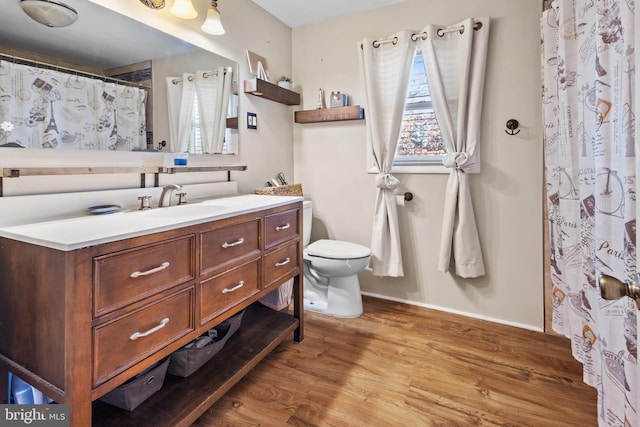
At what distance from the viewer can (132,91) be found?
1.66 meters

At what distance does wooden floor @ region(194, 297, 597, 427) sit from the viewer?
1.49 m

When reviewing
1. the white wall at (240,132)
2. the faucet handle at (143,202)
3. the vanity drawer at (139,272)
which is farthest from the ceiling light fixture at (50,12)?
the vanity drawer at (139,272)

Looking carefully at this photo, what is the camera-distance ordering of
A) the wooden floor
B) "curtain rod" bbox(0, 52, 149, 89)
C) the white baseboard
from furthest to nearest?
the white baseboard, the wooden floor, "curtain rod" bbox(0, 52, 149, 89)

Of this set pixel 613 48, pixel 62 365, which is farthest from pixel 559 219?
pixel 62 365

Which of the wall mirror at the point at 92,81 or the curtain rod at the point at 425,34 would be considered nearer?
the wall mirror at the point at 92,81

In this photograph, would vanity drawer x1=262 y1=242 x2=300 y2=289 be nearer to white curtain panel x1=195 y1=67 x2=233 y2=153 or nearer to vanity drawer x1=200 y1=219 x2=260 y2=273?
vanity drawer x1=200 y1=219 x2=260 y2=273

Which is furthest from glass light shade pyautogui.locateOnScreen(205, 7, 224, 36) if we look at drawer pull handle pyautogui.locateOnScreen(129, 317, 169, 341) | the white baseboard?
the white baseboard

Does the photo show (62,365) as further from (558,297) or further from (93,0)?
(558,297)

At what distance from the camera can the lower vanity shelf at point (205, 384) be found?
1.29 meters

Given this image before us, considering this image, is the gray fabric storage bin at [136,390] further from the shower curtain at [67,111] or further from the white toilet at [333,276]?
the white toilet at [333,276]

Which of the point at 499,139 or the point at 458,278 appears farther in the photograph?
the point at 458,278

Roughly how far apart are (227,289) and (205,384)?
1.44ft

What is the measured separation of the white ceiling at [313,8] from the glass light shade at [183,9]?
819mm

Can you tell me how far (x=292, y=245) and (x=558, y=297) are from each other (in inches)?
54.3
